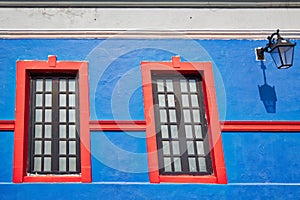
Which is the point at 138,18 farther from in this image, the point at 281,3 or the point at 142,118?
the point at 281,3

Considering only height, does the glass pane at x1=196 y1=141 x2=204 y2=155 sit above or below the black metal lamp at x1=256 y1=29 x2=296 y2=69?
below

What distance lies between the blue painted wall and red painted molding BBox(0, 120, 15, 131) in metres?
0.08

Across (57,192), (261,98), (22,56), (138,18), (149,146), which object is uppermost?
(138,18)

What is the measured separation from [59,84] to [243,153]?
2.84 meters

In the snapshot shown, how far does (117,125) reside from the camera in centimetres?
819

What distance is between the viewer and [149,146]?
26.6 ft

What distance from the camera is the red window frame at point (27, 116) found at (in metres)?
7.83

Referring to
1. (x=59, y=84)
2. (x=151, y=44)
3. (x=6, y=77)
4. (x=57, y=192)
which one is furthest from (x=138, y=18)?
(x=57, y=192)

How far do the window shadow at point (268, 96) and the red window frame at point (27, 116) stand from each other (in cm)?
257

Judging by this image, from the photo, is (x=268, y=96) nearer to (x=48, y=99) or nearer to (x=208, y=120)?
(x=208, y=120)

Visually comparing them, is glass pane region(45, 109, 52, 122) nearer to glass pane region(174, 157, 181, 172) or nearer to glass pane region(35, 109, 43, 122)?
glass pane region(35, 109, 43, 122)

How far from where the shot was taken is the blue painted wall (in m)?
7.83

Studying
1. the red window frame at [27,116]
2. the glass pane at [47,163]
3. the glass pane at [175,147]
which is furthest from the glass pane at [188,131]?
the glass pane at [47,163]

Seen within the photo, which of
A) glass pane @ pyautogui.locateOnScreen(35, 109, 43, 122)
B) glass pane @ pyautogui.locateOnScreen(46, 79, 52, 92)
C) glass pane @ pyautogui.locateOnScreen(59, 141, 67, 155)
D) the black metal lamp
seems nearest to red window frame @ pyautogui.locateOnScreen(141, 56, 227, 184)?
the black metal lamp
